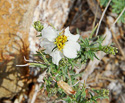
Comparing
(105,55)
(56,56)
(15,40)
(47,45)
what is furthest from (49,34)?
(105,55)

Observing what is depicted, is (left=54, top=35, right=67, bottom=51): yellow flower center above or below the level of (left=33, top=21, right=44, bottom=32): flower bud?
below

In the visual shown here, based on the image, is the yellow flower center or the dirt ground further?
the dirt ground

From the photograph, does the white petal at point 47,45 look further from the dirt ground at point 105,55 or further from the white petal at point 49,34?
the dirt ground at point 105,55

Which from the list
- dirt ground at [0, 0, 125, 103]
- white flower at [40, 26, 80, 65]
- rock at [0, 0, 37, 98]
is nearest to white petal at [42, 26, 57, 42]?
white flower at [40, 26, 80, 65]

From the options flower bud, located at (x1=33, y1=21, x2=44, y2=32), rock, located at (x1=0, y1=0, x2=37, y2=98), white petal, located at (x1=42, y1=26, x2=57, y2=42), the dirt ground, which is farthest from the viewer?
the dirt ground

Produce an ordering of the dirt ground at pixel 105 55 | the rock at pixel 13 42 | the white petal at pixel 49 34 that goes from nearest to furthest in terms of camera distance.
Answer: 1. the white petal at pixel 49 34
2. the rock at pixel 13 42
3. the dirt ground at pixel 105 55

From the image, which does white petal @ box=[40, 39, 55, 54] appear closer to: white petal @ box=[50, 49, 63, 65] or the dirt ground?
white petal @ box=[50, 49, 63, 65]

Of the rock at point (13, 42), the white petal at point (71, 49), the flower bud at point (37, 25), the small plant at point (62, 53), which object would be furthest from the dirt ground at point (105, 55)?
the flower bud at point (37, 25)
